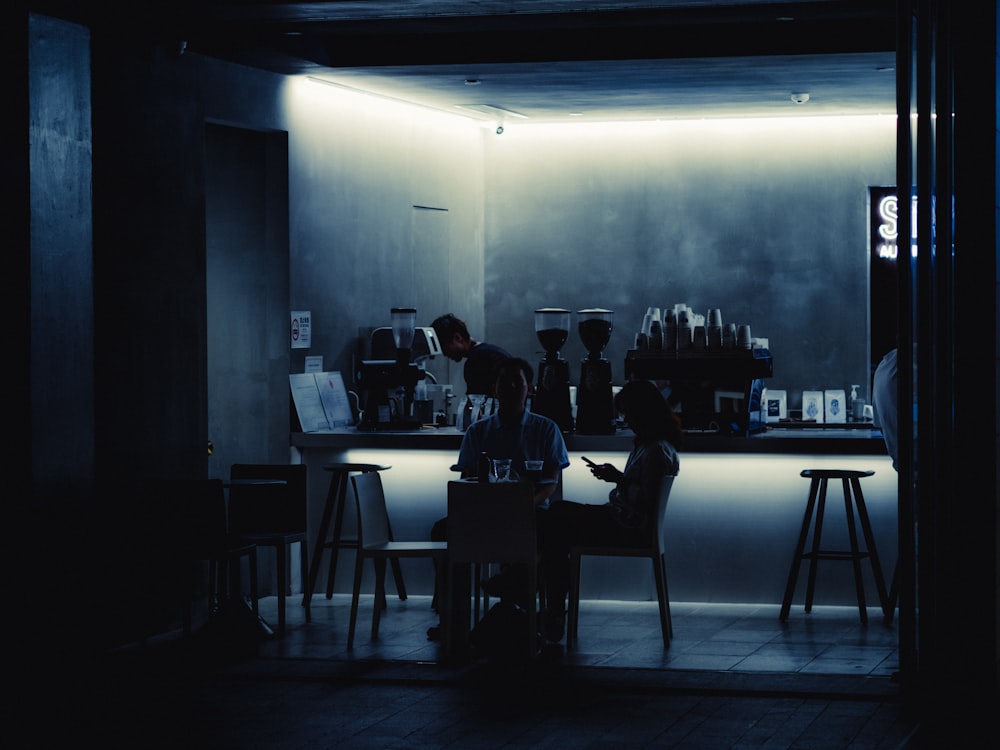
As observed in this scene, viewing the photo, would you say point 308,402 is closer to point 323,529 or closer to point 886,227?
point 323,529

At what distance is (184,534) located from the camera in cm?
672

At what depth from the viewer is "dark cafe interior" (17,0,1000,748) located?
5.50 meters

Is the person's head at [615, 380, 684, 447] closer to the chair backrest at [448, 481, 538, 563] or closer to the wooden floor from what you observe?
the chair backrest at [448, 481, 538, 563]

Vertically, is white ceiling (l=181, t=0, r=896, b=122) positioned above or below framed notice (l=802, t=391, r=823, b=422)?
above

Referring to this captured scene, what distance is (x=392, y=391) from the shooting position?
891 centimetres

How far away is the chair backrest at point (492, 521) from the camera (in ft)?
20.9

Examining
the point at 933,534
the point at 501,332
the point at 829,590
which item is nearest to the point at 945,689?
the point at 933,534

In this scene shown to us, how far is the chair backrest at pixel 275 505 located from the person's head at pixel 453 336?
150 centimetres

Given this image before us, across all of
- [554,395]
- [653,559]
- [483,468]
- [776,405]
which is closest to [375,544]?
[483,468]

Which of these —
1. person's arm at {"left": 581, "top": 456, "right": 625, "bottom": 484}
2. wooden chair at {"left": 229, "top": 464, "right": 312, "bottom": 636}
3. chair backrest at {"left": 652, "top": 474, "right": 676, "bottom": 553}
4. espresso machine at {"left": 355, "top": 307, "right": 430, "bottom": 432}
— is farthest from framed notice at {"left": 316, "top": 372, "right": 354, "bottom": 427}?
chair backrest at {"left": 652, "top": 474, "right": 676, "bottom": 553}

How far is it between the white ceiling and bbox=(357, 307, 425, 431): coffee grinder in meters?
1.56

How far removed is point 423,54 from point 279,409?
7.26 ft

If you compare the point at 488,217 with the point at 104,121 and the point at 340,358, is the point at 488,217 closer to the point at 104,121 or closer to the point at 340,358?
the point at 340,358

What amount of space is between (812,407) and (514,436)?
3.90 metres
